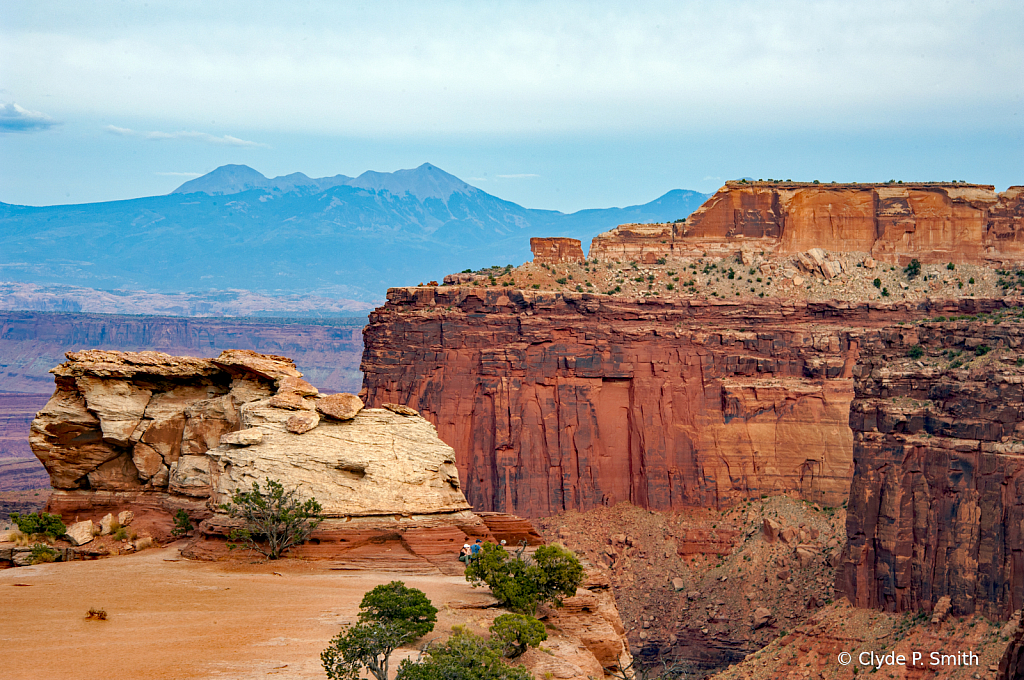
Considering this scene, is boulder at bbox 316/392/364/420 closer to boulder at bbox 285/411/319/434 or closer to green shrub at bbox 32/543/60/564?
boulder at bbox 285/411/319/434

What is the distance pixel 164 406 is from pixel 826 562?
4195 cm

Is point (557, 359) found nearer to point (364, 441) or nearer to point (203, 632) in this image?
point (364, 441)

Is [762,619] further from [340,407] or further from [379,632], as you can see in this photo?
[379,632]

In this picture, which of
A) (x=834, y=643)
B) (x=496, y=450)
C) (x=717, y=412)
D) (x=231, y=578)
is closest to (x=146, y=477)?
(x=231, y=578)

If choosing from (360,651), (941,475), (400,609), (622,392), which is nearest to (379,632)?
(360,651)

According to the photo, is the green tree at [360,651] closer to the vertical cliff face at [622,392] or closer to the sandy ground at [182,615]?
the sandy ground at [182,615]

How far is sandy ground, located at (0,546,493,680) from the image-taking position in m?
30.1

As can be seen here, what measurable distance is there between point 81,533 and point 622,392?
1939 inches

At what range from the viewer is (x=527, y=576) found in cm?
3634

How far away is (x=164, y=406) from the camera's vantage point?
145ft

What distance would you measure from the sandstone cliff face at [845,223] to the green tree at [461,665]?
62.9 metres

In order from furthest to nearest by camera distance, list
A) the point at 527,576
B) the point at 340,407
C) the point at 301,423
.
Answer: the point at 340,407
the point at 301,423
the point at 527,576

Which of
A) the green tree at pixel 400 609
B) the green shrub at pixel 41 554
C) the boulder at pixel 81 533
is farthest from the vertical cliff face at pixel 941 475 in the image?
the green shrub at pixel 41 554

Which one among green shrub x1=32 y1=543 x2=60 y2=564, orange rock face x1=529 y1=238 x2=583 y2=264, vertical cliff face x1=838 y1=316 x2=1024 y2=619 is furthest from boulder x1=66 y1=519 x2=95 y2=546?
orange rock face x1=529 y1=238 x2=583 y2=264
